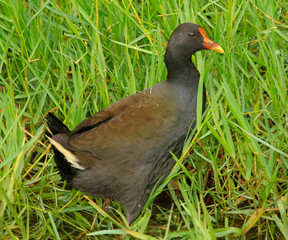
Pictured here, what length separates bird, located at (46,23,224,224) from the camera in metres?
2.81

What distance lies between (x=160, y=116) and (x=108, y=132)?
0.25 m

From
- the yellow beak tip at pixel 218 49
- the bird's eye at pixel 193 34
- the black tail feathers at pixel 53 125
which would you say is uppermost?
the bird's eye at pixel 193 34

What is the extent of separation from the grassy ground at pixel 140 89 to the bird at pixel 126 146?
8 centimetres

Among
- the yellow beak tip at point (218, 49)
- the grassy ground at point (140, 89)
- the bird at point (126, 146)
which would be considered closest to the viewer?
the grassy ground at point (140, 89)

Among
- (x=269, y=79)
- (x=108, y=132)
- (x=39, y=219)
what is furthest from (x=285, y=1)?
(x=39, y=219)

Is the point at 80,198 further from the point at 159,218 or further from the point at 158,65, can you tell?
the point at 158,65

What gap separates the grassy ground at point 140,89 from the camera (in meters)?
2.69

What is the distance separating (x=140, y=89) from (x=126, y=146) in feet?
1.77

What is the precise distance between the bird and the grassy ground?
0.08m

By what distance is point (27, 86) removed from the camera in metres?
3.32

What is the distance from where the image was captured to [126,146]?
2.81m

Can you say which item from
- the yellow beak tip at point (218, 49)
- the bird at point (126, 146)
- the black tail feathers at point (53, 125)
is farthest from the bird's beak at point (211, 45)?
the black tail feathers at point (53, 125)

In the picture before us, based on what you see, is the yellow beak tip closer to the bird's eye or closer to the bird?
the bird's eye

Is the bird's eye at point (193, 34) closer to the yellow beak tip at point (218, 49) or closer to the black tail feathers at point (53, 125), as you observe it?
the yellow beak tip at point (218, 49)
